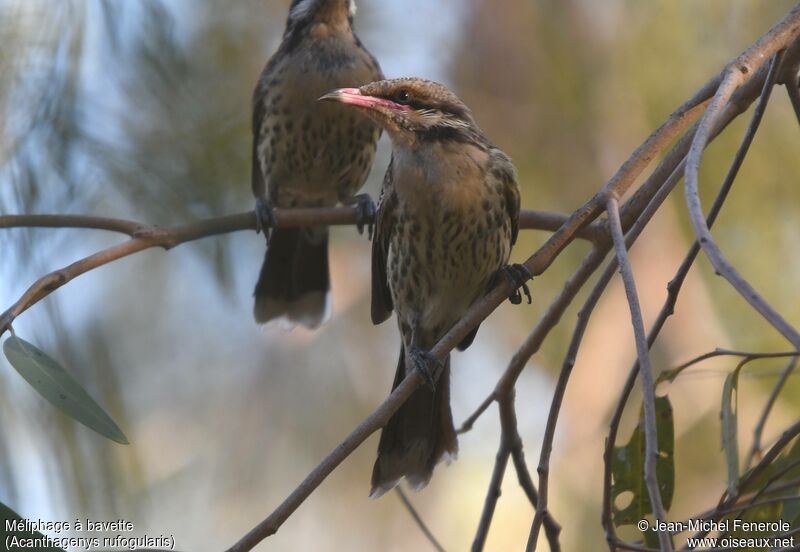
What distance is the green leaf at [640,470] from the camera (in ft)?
9.40

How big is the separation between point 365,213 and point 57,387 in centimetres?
209

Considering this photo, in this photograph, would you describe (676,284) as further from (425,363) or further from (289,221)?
(289,221)

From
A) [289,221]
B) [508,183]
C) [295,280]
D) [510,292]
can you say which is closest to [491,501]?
[510,292]

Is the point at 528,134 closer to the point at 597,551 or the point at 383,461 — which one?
the point at 597,551

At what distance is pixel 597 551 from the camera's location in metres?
5.66

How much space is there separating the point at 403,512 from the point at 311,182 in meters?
2.77

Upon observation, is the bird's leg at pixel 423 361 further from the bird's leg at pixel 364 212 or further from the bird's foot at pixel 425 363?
the bird's leg at pixel 364 212

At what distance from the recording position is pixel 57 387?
2398 millimetres

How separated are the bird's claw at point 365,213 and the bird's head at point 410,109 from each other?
0.88 meters

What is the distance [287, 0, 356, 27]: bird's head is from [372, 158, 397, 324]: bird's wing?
152 cm

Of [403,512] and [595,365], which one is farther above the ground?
[595,365]

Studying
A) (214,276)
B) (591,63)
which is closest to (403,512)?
(591,63)

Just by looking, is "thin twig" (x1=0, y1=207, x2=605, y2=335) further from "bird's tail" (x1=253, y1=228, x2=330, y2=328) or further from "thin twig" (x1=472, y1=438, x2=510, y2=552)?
"bird's tail" (x1=253, y1=228, x2=330, y2=328)

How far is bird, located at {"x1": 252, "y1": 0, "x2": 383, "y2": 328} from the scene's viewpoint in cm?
467
